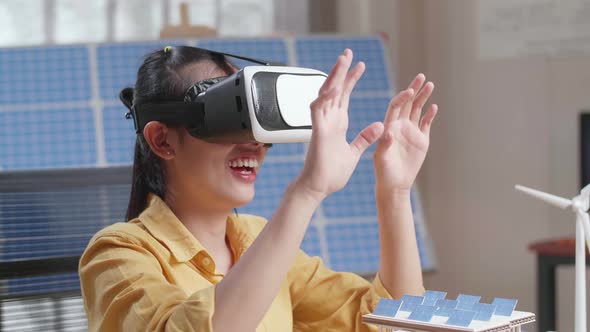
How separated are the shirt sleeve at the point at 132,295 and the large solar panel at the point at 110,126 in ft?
7.05

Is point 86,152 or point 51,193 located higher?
point 51,193

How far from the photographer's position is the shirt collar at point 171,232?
1308 millimetres

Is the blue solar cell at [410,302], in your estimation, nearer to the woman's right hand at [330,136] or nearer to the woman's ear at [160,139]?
the woman's right hand at [330,136]

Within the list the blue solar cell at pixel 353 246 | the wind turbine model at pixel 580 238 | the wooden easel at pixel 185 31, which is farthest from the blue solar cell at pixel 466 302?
the wooden easel at pixel 185 31

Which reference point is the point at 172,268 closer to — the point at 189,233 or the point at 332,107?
the point at 189,233

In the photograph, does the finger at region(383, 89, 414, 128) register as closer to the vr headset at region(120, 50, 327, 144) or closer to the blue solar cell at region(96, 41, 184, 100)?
the vr headset at region(120, 50, 327, 144)

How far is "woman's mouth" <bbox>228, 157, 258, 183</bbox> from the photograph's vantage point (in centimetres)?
128

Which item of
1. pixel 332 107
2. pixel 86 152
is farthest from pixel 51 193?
pixel 86 152

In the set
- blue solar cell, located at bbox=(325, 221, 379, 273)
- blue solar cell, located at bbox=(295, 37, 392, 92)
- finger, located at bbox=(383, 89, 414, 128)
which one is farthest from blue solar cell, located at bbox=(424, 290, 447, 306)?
blue solar cell, located at bbox=(295, 37, 392, 92)

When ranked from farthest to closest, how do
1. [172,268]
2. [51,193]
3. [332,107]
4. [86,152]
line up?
[86,152], [51,193], [172,268], [332,107]

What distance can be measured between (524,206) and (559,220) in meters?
0.17

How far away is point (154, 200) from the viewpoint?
4.50ft

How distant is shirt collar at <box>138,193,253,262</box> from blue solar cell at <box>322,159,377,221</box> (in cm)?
225

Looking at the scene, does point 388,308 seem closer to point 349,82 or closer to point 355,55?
point 349,82
